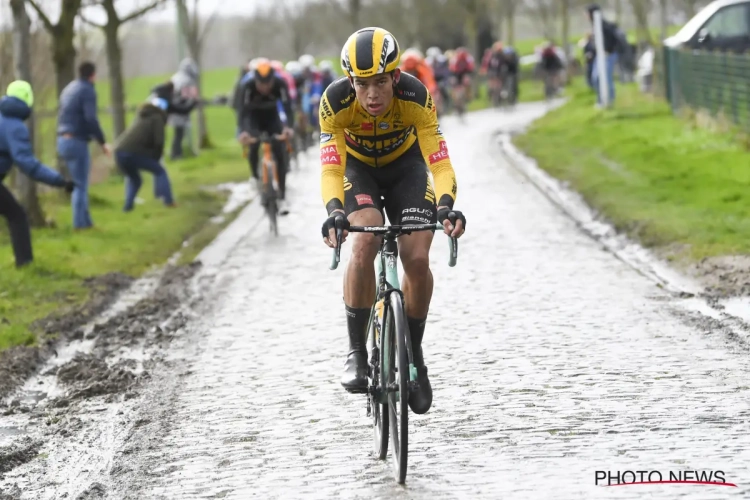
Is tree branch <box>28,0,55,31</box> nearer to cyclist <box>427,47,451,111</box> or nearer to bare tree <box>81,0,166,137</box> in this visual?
bare tree <box>81,0,166,137</box>

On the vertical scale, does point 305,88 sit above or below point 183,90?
below

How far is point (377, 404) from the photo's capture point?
249 inches

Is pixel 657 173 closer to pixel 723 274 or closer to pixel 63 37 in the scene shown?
pixel 723 274

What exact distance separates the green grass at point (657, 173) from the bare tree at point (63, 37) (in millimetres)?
7164

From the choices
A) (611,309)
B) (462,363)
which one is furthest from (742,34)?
(462,363)

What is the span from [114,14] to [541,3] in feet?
142

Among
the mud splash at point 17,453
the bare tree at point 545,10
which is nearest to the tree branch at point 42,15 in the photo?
the mud splash at point 17,453

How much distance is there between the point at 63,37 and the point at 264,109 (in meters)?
4.72

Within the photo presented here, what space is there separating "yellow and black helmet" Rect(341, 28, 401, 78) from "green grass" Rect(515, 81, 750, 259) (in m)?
6.31

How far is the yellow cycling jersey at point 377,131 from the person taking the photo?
6.53 m

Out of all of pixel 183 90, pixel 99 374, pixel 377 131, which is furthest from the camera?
pixel 183 90

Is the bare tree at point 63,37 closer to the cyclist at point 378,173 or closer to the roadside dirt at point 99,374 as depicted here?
the roadside dirt at point 99,374

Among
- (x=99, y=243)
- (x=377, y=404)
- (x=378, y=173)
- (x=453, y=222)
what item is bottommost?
(x=99, y=243)

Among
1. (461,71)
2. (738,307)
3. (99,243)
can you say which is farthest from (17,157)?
(461,71)
